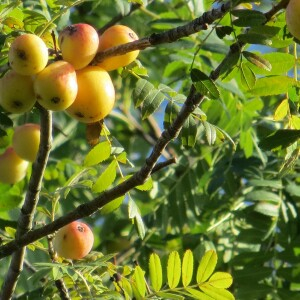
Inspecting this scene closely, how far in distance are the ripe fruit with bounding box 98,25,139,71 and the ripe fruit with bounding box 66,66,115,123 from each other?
1.3 inches

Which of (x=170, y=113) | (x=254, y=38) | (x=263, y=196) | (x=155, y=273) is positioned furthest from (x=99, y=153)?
(x=263, y=196)

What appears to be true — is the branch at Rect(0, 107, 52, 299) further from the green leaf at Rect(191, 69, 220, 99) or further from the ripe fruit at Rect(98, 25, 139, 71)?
the green leaf at Rect(191, 69, 220, 99)

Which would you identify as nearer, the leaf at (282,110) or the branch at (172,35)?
the branch at (172,35)

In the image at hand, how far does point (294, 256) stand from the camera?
268cm

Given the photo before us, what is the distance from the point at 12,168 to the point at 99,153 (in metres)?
0.83

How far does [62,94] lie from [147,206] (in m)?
1.64

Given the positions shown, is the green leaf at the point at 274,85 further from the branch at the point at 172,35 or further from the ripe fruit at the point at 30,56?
the ripe fruit at the point at 30,56

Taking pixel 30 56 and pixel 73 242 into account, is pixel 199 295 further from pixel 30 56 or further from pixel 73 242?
pixel 30 56

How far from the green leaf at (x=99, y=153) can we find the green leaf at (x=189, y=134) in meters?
0.16

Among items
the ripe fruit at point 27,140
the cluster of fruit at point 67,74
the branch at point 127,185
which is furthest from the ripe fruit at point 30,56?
the ripe fruit at point 27,140

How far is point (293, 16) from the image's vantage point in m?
1.41

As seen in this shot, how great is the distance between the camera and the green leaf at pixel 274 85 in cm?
172

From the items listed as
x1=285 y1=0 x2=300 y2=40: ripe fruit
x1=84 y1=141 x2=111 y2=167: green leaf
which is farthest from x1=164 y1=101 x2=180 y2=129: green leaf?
x1=285 y1=0 x2=300 y2=40: ripe fruit

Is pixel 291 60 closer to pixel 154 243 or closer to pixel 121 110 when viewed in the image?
pixel 154 243
